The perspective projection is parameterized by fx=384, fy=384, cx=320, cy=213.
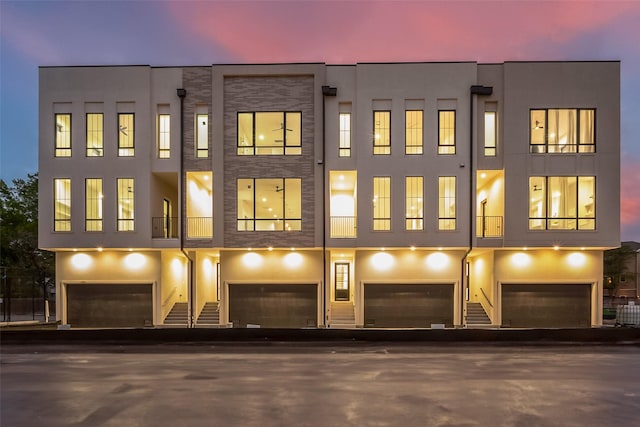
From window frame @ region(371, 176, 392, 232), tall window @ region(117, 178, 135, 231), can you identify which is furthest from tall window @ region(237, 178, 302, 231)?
tall window @ region(117, 178, 135, 231)


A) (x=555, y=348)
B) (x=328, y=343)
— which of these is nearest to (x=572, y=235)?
(x=555, y=348)

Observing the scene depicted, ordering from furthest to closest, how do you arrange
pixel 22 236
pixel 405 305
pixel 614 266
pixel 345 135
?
pixel 614 266, pixel 22 236, pixel 405 305, pixel 345 135

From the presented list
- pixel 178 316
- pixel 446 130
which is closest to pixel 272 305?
pixel 178 316

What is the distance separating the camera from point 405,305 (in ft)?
62.7

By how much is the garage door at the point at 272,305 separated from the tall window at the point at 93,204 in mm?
7104

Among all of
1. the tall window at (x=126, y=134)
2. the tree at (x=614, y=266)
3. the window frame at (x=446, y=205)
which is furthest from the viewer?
the tree at (x=614, y=266)

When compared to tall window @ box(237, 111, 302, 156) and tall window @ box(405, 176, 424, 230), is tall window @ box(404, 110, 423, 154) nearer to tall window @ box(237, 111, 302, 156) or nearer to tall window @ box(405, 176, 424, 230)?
tall window @ box(405, 176, 424, 230)

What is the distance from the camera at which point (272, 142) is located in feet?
61.2

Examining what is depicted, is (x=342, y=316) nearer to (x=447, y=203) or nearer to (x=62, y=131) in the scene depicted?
(x=447, y=203)

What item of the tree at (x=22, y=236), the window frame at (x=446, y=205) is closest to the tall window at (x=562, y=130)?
the window frame at (x=446, y=205)

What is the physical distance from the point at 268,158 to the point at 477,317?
42.8 feet

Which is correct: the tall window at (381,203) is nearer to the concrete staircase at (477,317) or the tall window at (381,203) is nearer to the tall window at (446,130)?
the tall window at (446,130)

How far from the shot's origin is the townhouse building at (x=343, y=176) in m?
18.1

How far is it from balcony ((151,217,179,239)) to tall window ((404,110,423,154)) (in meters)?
12.2
